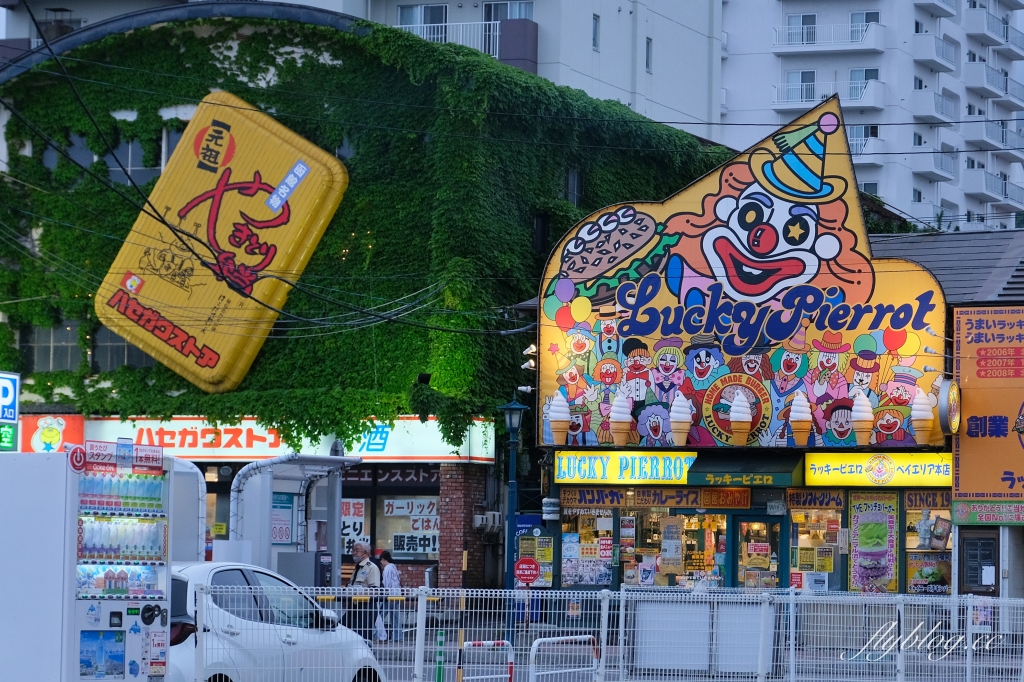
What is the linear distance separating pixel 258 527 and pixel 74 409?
468 inches

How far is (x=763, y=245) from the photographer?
3102cm

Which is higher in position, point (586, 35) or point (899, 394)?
point (586, 35)

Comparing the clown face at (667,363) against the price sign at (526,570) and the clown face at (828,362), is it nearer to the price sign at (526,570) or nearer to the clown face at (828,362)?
the clown face at (828,362)

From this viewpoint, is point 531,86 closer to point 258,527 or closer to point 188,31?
point 188,31

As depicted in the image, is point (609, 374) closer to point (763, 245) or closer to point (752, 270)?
point (752, 270)

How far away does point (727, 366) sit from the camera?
30.8 meters

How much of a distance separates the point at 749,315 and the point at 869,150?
49349mm

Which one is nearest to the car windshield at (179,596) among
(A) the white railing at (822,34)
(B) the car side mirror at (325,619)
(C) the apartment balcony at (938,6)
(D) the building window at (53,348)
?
(B) the car side mirror at (325,619)

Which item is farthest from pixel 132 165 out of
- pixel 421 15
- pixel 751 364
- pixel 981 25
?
pixel 981 25

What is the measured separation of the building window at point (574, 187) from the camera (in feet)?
127

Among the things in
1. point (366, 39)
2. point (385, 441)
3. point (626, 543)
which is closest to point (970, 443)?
point (626, 543)

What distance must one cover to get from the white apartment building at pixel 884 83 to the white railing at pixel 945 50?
79mm

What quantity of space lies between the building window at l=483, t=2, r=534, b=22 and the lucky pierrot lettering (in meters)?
24.6

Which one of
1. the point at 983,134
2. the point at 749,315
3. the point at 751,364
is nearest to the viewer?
the point at 751,364
